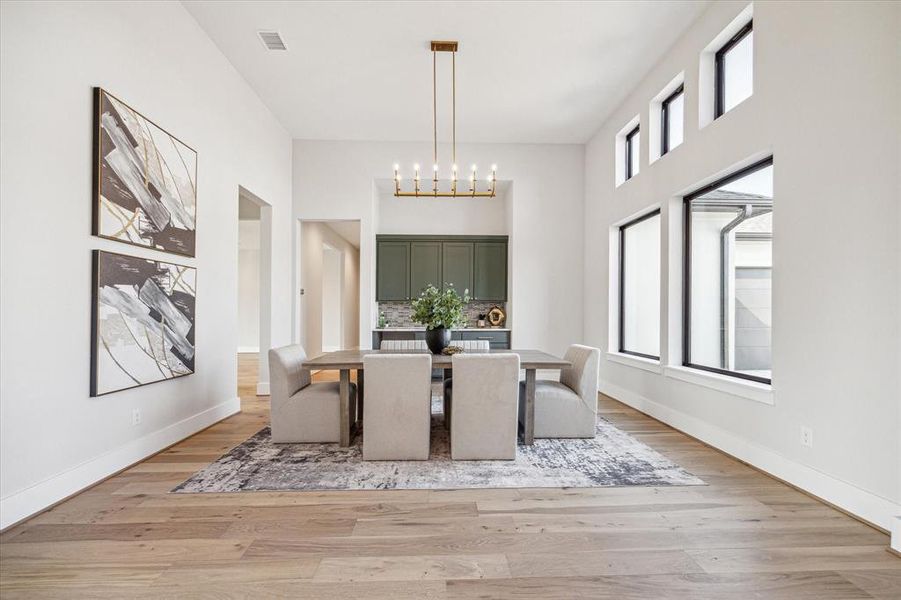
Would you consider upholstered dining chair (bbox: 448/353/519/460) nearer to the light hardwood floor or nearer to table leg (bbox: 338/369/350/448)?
the light hardwood floor

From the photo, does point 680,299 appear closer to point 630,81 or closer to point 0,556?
point 630,81

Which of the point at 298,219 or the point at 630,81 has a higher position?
the point at 630,81

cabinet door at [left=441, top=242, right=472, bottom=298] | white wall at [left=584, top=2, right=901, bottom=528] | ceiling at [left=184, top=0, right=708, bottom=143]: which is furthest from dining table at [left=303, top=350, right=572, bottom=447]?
cabinet door at [left=441, top=242, right=472, bottom=298]

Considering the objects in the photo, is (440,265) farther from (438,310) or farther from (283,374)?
(283,374)

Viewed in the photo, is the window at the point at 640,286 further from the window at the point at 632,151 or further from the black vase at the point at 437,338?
the black vase at the point at 437,338

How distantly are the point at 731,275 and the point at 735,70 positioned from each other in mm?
1591

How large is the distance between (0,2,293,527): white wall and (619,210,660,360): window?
4.40 metres

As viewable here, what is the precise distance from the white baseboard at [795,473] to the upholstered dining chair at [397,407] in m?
2.19

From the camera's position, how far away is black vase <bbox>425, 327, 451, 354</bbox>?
3.96 meters

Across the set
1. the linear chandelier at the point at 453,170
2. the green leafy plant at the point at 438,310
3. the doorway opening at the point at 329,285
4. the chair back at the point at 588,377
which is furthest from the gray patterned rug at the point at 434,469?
Answer: the doorway opening at the point at 329,285

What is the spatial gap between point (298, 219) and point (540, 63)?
3704mm

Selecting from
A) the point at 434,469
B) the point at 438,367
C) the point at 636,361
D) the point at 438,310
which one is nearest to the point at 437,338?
the point at 438,310

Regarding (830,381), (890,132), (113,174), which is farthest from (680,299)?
(113,174)

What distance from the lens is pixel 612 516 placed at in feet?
7.79
